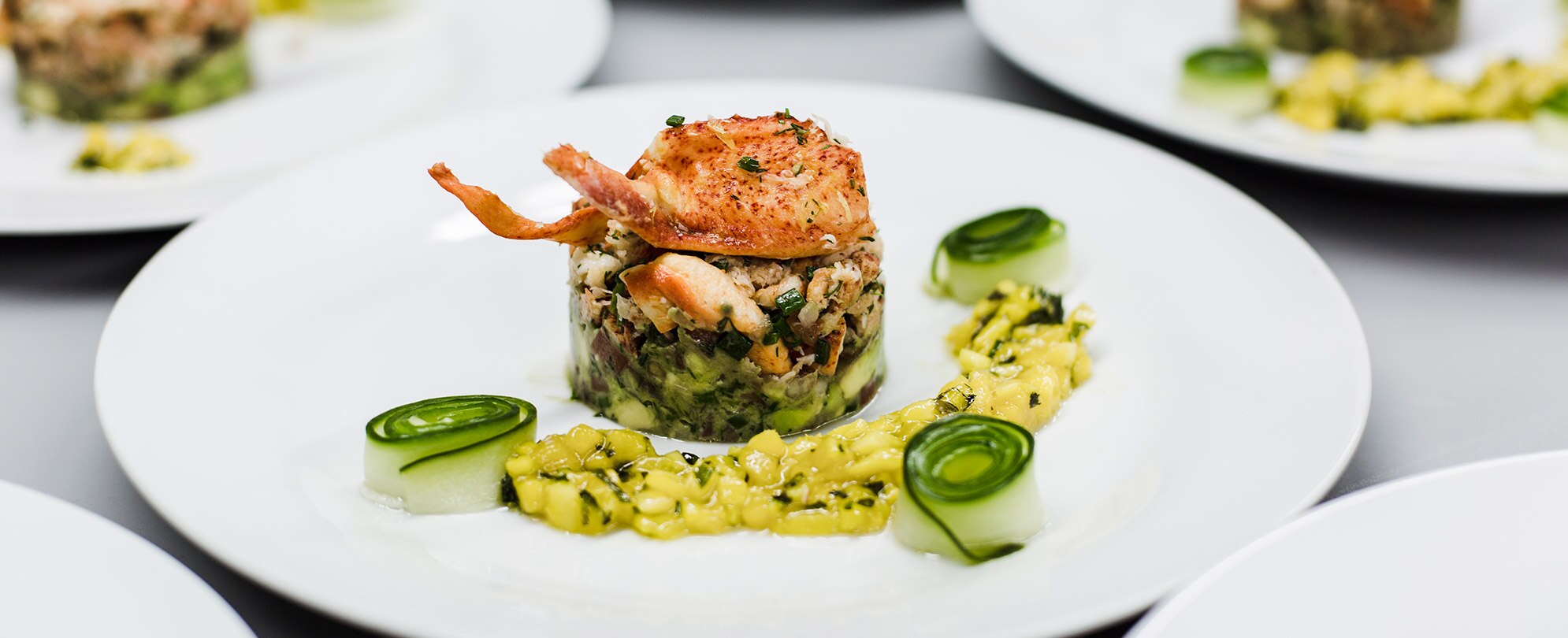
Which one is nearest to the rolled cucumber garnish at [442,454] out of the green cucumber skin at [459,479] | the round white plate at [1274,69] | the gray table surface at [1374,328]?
the green cucumber skin at [459,479]

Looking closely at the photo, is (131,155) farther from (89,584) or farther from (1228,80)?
(1228,80)

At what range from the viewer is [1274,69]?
493cm

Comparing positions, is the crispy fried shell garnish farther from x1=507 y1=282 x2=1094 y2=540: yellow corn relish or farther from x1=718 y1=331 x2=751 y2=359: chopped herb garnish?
x1=507 y1=282 x2=1094 y2=540: yellow corn relish

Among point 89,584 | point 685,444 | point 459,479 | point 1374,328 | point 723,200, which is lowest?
point 1374,328

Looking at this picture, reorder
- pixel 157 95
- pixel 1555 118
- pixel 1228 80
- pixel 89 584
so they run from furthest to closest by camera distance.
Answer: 1. pixel 157 95
2. pixel 1228 80
3. pixel 1555 118
4. pixel 89 584

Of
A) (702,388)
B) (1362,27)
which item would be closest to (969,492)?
(702,388)

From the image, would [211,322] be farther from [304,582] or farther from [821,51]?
[821,51]

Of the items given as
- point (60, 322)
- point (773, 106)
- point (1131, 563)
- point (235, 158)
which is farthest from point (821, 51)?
point (1131, 563)

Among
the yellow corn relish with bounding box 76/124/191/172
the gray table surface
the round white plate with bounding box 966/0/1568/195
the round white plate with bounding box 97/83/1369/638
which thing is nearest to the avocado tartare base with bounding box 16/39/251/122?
the yellow corn relish with bounding box 76/124/191/172

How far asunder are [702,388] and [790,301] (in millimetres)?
295

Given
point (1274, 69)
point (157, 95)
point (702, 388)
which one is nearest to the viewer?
point (702, 388)

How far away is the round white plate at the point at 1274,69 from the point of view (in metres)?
3.74

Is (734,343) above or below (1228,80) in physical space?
above

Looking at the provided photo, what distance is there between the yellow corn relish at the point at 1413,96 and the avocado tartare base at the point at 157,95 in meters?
3.70
